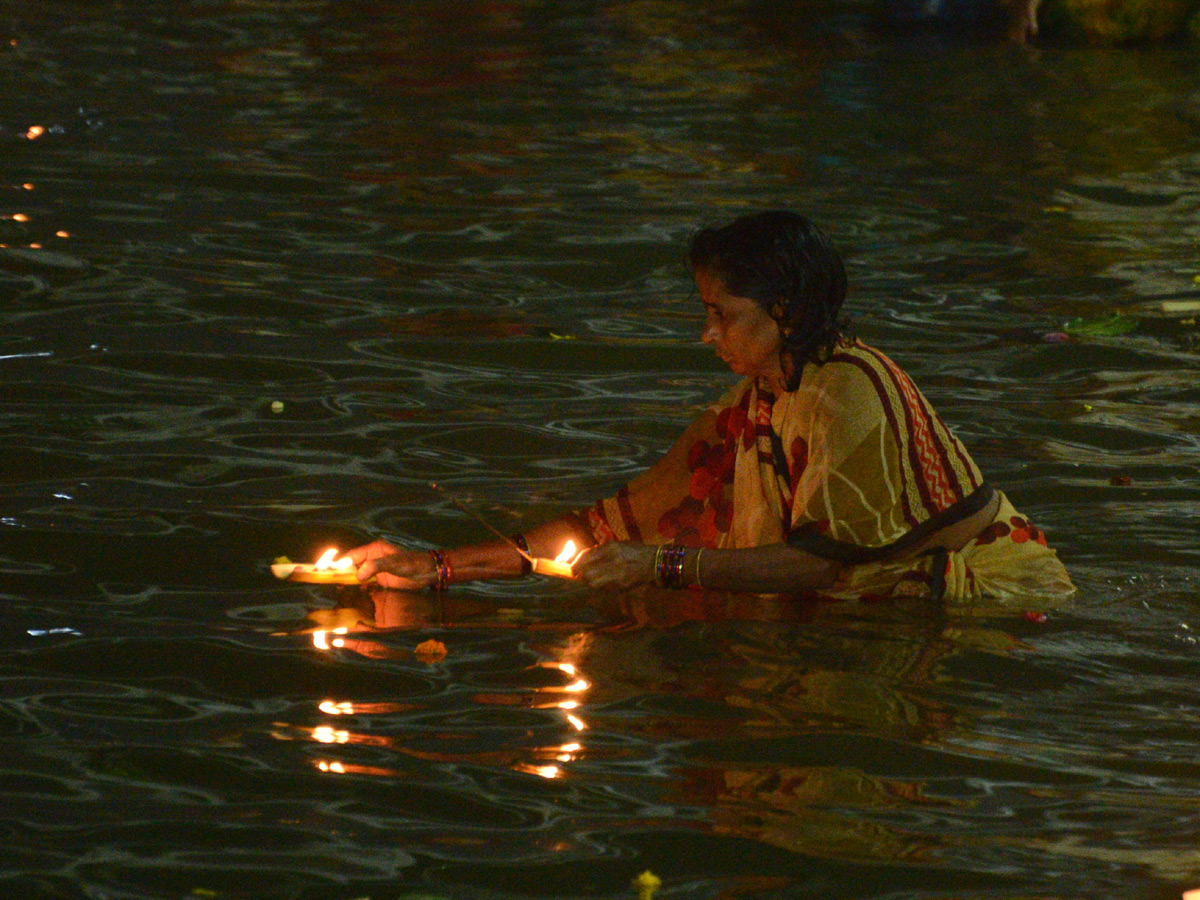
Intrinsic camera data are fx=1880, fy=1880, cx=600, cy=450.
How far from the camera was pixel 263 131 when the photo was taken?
1497 cm

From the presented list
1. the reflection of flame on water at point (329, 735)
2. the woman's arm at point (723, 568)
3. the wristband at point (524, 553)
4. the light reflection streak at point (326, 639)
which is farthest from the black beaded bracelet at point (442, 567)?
the reflection of flame on water at point (329, 735)

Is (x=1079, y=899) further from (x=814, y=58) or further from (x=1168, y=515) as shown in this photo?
(x=814, y=58)

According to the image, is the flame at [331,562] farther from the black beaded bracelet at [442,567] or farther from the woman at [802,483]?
the black beaded bracelet at [442,567]

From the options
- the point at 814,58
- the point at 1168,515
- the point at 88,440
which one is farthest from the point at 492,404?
the point at 814,58

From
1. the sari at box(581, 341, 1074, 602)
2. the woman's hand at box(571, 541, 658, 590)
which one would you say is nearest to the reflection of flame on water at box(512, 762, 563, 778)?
the woman's hand at box(571, 541, 658, 590)

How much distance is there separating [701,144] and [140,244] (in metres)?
5.66

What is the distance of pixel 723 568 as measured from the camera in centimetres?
502

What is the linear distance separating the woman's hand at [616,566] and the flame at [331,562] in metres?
0.72

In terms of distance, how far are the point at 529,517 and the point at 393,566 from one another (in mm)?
1015

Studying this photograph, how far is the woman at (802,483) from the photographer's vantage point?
480 cm

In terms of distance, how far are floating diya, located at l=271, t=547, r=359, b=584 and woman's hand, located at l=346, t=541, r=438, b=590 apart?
3cm

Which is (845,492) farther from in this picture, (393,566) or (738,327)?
(393,566)

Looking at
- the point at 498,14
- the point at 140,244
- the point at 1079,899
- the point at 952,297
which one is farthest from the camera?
the point at 498,14

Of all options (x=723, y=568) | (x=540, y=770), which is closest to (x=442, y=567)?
(x=723, y=568)
